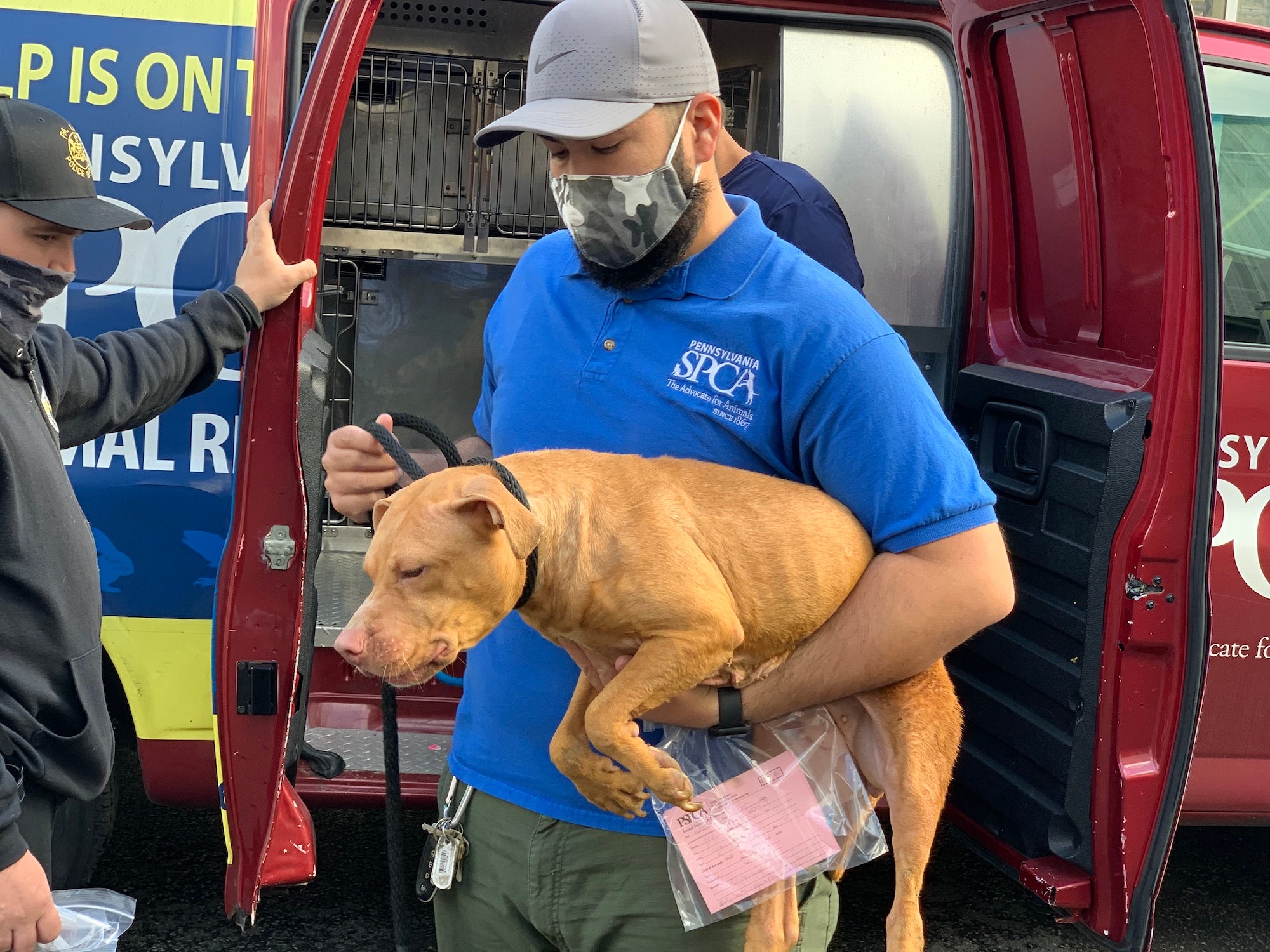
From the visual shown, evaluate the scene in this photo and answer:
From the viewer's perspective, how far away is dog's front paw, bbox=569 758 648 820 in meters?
1.50

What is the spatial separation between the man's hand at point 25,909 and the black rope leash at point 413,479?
1.89 feet

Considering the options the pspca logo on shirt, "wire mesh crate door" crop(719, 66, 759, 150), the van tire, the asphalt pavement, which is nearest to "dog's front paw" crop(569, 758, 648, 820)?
the pspca logo on shirt

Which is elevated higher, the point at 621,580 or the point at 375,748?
the point at 621,580

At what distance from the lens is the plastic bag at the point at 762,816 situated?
1.55m

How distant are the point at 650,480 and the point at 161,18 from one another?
2081 millimetres

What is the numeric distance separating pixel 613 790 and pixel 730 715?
0.18 m

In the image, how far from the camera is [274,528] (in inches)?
101

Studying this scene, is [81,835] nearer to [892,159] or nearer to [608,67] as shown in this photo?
[608,67]

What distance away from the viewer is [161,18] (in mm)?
2889

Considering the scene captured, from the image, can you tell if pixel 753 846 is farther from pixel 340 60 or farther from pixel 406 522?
pixel 340 60

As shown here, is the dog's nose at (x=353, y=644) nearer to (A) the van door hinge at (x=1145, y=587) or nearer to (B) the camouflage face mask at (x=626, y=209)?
(B) the camouflage face mask at (x=626, y=209)

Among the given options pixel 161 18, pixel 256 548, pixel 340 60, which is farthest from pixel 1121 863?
pixel 161 18

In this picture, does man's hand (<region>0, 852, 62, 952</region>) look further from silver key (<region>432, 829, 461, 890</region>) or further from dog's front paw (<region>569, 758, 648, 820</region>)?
dog's front paw (<region>569, 758, 648, 820</region>)

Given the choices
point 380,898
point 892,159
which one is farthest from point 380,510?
point 892,159
